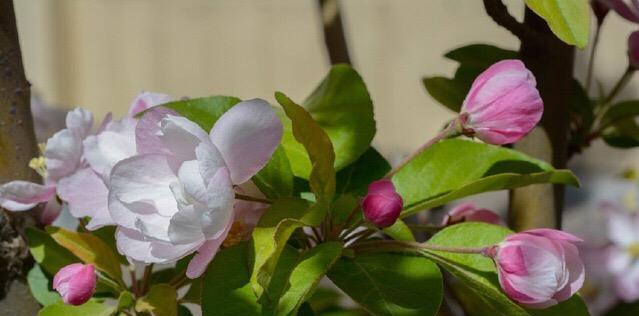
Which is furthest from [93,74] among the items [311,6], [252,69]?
[311,6]

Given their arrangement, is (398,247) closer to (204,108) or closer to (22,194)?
(204,108)

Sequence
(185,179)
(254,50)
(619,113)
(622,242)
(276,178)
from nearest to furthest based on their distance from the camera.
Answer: (185,179), (276,178), (619,113), (622,242), (254,50)

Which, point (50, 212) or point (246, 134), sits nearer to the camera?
point (246, 134)

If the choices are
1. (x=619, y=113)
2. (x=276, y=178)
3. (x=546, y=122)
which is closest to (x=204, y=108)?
(x=276, y=178)

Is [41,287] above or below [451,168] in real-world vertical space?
below

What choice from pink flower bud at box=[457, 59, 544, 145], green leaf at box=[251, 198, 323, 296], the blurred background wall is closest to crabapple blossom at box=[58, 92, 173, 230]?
green leaf at box=[251, 198, 323, 296]

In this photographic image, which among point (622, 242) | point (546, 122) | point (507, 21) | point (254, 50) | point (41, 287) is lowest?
point (254, 50)

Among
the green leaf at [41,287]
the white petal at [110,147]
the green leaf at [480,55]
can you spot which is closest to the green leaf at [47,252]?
the green leaf at [41,287]
